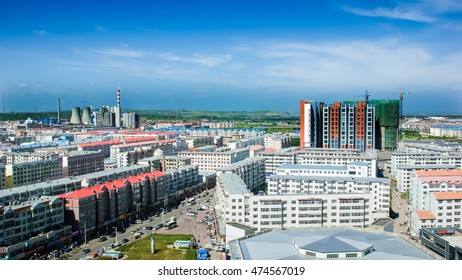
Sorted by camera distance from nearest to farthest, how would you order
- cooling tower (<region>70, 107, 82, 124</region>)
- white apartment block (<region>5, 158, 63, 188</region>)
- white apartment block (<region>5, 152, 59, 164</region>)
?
1. white apartment block (<region>5, 158, 63, 188</region>)
2. white apartment block (<region>5, 152, 59, 164</region>)
3. cooling tower (<region>70, 107, 82, 124</region>)

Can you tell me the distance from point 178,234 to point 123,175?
2.85m

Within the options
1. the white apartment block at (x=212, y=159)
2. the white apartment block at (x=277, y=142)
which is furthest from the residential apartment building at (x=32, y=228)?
the white apartment block at (x=277, y=142)

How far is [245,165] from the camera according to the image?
30.8ft

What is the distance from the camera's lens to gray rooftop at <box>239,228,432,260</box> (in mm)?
3869

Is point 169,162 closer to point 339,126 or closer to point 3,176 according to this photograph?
point 3,176

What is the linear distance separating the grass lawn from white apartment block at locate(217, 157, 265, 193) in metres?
2.40

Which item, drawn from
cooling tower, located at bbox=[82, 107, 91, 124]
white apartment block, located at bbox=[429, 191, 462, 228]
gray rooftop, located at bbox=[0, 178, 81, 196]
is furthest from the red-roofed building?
cooling tower, located at bbox=[82, 107, 91, 124]

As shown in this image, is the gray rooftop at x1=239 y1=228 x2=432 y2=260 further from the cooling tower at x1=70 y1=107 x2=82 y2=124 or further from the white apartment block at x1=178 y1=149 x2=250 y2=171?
the cooling tower at x1=70 y1=107 x2=82 y2=124

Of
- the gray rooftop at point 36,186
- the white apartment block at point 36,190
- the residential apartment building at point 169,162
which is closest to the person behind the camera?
the white apartment block at point 36,190

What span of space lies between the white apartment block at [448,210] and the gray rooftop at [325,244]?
1.91m

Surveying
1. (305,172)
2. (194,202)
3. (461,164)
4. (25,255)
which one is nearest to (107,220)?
(25,255)

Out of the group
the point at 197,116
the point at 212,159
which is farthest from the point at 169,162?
the point at 197,116

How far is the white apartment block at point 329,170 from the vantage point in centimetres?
891

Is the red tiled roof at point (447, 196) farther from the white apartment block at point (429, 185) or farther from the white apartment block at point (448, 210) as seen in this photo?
the white apartment block at point (429, 185)
